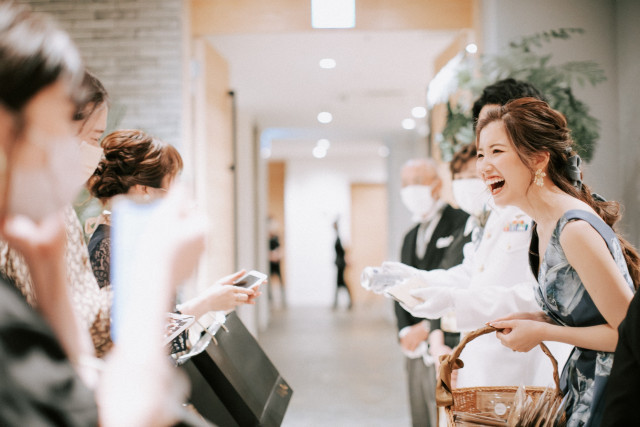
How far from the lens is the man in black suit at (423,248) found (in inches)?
111

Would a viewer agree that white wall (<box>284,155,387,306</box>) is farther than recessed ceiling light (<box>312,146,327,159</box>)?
Yes

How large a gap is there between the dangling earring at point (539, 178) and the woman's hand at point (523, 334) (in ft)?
1.16

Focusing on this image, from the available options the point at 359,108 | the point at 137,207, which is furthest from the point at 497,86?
the point at 359,108

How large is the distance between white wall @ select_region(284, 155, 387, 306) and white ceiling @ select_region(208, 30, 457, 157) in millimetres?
3055

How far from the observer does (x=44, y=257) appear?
25.0 inches

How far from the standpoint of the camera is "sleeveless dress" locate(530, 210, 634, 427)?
121 centimetres

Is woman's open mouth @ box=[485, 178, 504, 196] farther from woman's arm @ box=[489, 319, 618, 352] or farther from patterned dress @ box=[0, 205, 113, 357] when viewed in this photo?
patterned dress @ box=[0, 205, 113, 357]

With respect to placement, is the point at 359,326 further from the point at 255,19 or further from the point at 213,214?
the point at 255,19

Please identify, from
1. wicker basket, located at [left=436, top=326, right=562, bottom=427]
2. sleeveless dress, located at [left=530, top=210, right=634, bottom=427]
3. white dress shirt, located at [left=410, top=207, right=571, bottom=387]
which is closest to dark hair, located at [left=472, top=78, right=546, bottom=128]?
white dress shirt, located at [left=410, top=207, right=571, bottom=387]

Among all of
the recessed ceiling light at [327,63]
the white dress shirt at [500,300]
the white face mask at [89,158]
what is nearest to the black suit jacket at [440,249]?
the white dress shirt at [500,300]

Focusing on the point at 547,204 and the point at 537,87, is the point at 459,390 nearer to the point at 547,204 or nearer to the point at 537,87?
the point at 547,204

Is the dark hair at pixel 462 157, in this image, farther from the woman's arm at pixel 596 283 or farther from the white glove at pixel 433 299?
the woman's arm at pixel 596 283

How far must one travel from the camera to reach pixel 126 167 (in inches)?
58.0

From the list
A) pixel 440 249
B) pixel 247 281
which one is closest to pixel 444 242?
pixel 440 249
